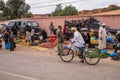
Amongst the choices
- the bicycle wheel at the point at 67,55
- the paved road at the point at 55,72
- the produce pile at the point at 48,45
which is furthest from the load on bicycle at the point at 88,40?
the produce pile at the point at 48,45

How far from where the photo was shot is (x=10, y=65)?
13930 mm

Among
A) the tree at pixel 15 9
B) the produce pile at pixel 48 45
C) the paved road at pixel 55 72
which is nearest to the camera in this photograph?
the paved road at pixel 55 72

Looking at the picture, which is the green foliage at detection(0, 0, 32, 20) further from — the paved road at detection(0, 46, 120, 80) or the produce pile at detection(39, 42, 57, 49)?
the paved road at detection(0, 46, 120, 80)

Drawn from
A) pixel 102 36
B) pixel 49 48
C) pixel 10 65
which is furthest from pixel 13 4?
pixel 10 65

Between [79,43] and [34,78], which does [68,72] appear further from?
[79,43]

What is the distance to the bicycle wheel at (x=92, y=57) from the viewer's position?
14.1 metres

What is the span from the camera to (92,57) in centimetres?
1422

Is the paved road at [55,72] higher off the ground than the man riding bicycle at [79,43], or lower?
lower

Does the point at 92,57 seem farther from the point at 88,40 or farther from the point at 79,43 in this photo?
the point at 88,40

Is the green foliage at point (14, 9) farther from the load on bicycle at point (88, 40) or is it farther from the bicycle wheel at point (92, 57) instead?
the bicycle wheel at point (92, 57)

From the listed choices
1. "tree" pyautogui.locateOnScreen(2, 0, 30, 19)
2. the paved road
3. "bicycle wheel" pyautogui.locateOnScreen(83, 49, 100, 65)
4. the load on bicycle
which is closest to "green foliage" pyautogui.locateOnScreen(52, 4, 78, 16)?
"tree" pyautogui.locateOnScreen(2, 0, 30, 19)

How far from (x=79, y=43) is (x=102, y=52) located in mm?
3419

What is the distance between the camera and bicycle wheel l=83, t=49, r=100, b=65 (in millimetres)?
14078

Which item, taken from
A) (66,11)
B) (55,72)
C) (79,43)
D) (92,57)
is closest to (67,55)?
(79,43)
